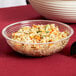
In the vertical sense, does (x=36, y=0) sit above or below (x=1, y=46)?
above

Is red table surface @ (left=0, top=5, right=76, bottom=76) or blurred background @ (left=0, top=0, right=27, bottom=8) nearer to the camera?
red table surface @ (left=0, top=5, right=76, bottom=76)

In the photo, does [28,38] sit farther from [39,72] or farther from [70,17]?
[70,17]

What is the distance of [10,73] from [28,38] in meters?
0.17

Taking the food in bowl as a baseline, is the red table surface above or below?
below

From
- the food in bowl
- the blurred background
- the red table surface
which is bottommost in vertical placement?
the blurred background

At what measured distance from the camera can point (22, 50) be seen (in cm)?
82

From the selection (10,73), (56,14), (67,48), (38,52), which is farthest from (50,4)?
(10,73)

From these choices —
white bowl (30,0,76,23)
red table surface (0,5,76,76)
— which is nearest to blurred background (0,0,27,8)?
white bowl (30,0,76,23)

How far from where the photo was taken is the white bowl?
113cm

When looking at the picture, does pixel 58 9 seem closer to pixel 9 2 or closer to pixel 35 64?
pixel 35 64

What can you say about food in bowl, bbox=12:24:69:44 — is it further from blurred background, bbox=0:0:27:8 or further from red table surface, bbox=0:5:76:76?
blurred background, bbox=0:0:27:8

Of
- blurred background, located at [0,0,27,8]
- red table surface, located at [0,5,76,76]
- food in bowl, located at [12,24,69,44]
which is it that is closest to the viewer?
red table surface, located at [0,5,76,76]

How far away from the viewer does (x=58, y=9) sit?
45.3 inches

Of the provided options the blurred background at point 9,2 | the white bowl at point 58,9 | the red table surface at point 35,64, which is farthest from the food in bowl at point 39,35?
the blurred background at point 9,2
